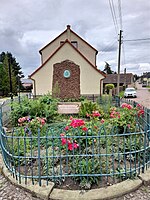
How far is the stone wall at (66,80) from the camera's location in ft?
41.8

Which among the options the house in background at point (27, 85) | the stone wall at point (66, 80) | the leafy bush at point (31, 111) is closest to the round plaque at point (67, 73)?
the stone wall at point (66, 80)

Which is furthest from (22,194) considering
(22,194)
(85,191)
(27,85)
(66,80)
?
(27,85)

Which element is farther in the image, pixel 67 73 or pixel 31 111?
pixel 67 73

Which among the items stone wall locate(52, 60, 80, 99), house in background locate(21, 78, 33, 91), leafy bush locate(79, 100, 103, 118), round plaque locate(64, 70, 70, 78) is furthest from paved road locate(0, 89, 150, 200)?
house in background locate(21, 78, 33, 91)

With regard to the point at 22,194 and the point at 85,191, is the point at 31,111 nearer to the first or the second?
the point at 22,194

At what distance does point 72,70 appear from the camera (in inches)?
509

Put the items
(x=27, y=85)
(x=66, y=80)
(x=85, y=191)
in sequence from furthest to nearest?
(x=27, y=85), (x=66, y=80), (x=85, y=191)

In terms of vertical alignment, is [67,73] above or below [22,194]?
above

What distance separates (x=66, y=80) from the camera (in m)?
12.8

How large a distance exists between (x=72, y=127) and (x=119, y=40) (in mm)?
15825

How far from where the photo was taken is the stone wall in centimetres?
1273

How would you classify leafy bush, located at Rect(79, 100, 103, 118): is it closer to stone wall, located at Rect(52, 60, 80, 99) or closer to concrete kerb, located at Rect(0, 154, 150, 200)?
concrete kerb, located at Rect(0, 154, 150, 200)

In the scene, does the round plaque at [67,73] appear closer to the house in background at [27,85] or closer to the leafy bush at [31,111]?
the leafy bush at [31,111]

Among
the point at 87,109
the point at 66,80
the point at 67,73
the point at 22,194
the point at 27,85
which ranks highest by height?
the point at 27,85
